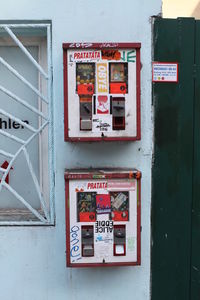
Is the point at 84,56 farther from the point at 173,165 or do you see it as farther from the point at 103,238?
the point at 103,238

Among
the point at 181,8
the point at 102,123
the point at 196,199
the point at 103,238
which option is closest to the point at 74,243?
the point at 103,238

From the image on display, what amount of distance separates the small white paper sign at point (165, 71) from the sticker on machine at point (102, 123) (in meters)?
0.58

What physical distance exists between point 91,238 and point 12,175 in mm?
910

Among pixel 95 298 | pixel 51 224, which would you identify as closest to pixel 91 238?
pixel 51 224

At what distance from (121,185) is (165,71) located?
0.95m

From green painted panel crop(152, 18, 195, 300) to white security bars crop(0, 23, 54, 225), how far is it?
2.83 ft

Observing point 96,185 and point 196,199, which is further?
point 196,199

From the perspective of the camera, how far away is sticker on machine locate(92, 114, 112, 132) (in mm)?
Answer: 2277

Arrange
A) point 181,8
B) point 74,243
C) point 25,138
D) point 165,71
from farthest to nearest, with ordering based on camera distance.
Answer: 1. point 181,8
2. point 25,138
3. point 165,71
4. point 74,243

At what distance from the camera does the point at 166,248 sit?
2.65 meters

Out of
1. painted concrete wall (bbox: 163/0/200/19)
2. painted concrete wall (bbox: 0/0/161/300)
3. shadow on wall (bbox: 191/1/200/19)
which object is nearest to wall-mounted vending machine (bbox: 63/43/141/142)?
painted concrete wall (bbox: 0/0/161/300)

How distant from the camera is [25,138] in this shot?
2.77 metres

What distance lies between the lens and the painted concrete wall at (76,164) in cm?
249

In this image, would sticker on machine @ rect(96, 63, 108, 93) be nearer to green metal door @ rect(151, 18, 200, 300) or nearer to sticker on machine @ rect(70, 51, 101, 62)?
sticker on machine @ rect(70, 51, 101, 62)
